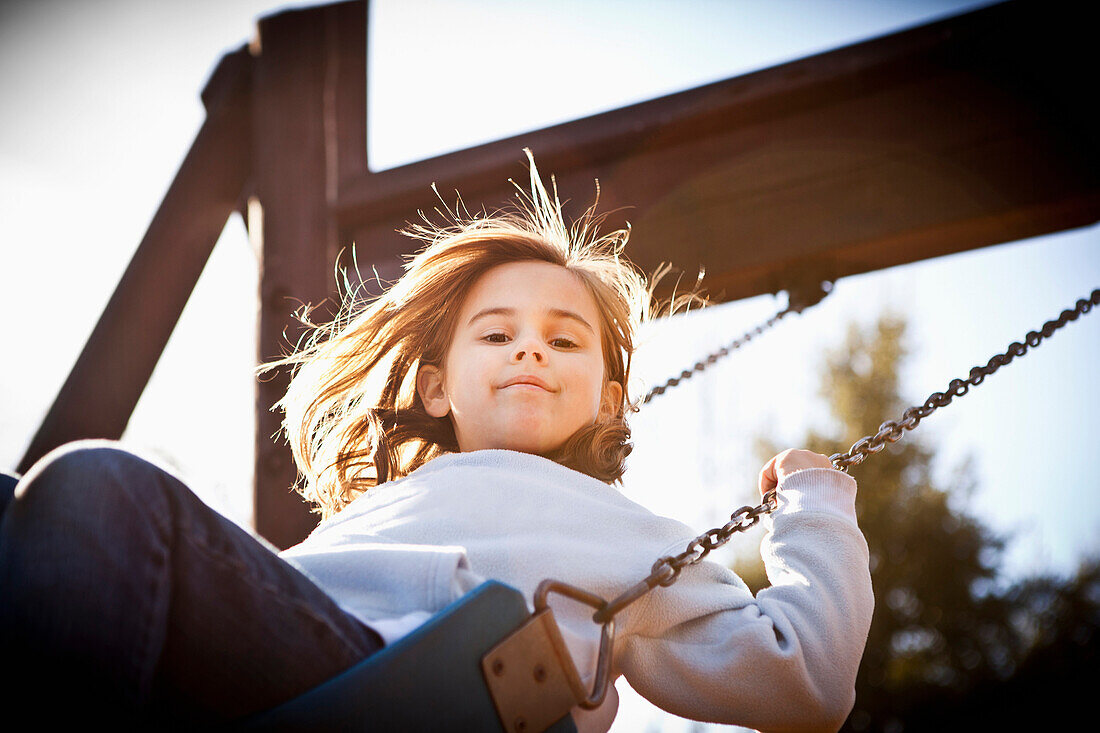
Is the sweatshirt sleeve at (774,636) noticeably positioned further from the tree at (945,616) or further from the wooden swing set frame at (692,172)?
the tree at (945,616)

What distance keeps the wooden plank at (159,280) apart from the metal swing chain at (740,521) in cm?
149

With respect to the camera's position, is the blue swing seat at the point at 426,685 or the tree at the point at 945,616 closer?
the blue swing seat at the point at 426,685

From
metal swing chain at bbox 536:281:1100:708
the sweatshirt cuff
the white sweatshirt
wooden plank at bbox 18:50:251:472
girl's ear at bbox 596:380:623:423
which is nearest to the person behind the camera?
metal swing chain at bbox 536:281:1100:708

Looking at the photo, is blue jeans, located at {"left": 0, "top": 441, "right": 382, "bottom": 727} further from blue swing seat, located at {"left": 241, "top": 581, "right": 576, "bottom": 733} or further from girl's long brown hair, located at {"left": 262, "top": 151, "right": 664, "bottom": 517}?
girl's long brown hair, located at {"left": 262, "top": 151, "right": 664, "bottom": 517}

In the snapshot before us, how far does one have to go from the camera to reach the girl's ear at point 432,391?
6.19 feet

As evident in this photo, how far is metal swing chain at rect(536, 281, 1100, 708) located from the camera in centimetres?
105

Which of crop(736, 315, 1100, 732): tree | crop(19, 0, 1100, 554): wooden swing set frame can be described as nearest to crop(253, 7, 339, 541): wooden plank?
crop(19, 0, 1100, 554): wooden swing set frame

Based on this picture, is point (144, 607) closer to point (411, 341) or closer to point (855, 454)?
point (855, 454)

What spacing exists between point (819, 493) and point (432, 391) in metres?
0.84

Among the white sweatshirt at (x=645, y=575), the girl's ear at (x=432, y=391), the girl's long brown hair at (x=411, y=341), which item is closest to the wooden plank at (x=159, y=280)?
the girl's long brown hair at (x=411, y=341)

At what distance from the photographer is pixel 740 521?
1200 millimetres

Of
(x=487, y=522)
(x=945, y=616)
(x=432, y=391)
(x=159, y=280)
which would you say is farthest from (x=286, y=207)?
(x=945, y=616)

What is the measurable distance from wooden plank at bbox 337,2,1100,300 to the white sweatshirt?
1.82 ft

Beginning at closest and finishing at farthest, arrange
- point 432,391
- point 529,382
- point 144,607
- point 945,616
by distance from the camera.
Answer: point 144,607 < point 529,382 < point 432,391 < point 945,616
